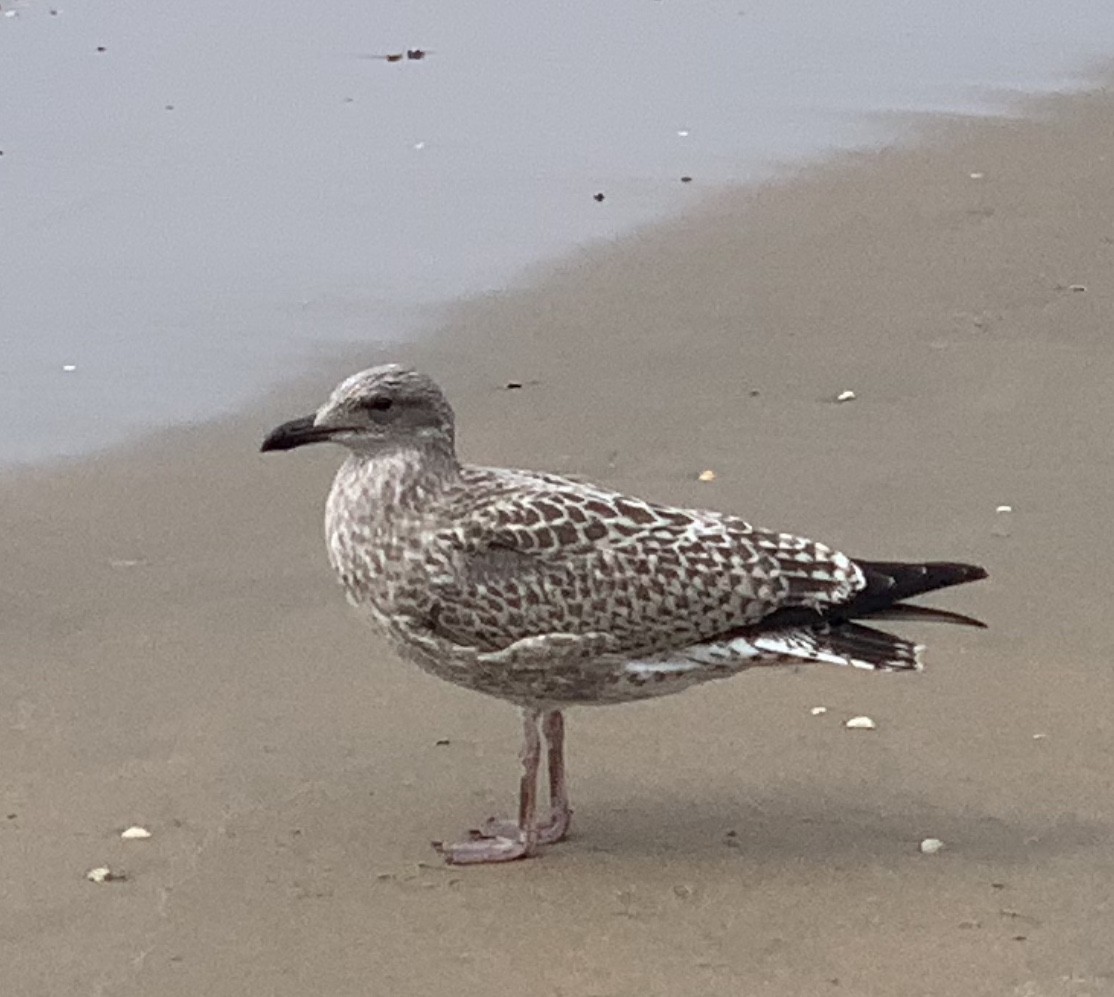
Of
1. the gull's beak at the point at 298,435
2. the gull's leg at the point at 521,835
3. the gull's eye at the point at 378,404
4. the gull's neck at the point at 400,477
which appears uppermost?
the gull's eye at the point at 378,404

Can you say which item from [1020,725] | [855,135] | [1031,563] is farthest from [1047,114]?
[1020,725]

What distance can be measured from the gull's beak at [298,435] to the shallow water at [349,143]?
2.68 m

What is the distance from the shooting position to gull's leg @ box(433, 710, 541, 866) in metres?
6.10

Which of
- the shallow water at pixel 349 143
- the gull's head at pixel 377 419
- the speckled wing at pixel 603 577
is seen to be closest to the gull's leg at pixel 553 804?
the speckled wing at pixel 603 577


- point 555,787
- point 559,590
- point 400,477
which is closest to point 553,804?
point 555,787

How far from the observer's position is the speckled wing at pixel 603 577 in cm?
606

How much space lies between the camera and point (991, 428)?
8.74 metres

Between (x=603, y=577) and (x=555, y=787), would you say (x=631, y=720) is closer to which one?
(x=555, y=787)

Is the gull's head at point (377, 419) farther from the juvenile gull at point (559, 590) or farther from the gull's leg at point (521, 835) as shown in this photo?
the gull's leg at point (521, 835)

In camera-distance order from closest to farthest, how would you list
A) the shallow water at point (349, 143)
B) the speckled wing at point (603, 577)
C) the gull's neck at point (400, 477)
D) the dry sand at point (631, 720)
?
the dry sand at point (631, 720), the speckled wing at point (603, 577), the gull's neck at point (400, 477), the shallow water at point (349, 143)

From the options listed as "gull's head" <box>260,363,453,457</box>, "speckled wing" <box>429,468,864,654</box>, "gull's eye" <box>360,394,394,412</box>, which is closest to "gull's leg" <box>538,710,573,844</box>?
"speckled wing" <box>429,468,864,654</box>

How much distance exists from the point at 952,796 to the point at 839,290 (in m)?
4.35

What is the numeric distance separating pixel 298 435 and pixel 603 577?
2.74 feet

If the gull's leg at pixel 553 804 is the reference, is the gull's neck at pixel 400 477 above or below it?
above
